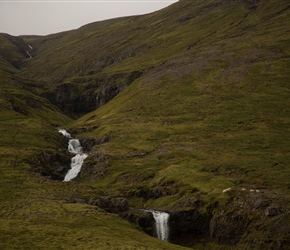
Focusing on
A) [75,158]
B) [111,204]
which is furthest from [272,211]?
[75,158]

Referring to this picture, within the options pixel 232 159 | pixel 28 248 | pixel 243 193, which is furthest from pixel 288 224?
pixel 28 248

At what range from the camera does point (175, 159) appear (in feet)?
365

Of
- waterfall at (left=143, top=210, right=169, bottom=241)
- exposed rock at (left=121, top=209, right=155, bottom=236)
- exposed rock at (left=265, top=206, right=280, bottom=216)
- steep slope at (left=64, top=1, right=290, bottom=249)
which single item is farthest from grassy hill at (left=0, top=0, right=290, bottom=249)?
waterfall at (left=143, top=210, right=169, bottom=241)

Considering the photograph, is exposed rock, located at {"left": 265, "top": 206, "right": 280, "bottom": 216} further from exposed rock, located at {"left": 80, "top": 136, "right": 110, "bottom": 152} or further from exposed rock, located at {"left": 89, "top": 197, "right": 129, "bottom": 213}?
exposed rock, located at {"left": 80, "top": 136, "right": 110, "bottom": 152}

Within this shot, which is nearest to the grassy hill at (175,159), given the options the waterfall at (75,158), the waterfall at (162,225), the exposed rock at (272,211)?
the exposed rock at (272,211)

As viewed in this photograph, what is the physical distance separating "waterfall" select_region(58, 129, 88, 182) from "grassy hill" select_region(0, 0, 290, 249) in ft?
8.74

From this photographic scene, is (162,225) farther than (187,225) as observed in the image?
No

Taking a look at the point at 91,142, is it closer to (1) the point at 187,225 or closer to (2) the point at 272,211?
(1) the point at 187,225

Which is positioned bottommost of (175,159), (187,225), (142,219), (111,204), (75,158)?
(187,225)

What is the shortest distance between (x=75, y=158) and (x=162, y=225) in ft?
178

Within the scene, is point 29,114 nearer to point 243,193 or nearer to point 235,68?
point 235,68

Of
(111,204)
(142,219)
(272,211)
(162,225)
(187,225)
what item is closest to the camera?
(272,211)

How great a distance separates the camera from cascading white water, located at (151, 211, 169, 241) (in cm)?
8062

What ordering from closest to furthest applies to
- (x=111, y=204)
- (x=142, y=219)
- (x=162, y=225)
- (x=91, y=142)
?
1. (x=142, y=219)
2. (x=162, y=225)
3. (x=111, y=204)
4. (x=91, y=142)
